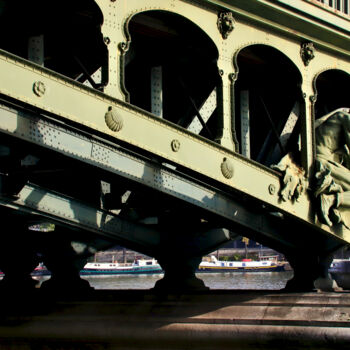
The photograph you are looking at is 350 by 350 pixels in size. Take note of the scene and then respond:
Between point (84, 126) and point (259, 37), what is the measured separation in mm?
4512

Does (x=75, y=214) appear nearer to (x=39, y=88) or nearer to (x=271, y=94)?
(x=39, y=88)

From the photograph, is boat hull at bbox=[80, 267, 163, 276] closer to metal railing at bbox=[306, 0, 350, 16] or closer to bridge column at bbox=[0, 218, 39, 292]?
bridge column at bbox=[0, 218, 39, 292]

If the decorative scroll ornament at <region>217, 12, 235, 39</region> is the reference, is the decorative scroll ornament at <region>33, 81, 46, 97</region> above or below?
below

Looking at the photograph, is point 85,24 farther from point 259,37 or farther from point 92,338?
point 92,338

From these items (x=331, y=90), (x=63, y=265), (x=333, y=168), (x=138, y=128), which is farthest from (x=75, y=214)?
(x=331, y=90)

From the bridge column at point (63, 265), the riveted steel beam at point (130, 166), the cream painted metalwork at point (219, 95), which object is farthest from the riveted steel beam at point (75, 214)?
the bridge column at point (63, 265)

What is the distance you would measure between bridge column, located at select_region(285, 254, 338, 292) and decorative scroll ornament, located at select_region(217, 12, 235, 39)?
4.86 meters

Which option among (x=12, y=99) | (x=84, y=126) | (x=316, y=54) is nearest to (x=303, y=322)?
(x=316, y=54)

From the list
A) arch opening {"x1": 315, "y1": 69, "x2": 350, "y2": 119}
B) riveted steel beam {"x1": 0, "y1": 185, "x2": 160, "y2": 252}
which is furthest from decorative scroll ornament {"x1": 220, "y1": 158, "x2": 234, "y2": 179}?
arch opening {"x1": 315, "y1": 69, "x2": 350, "y2": 119}

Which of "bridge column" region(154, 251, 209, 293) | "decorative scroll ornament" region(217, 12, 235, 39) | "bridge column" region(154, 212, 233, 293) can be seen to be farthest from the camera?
"bridge column" region(154, 251, 209, 293)

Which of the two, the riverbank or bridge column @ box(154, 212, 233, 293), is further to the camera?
bridge column @ box(154, 212, 233, 293)

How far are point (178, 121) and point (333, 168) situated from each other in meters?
2.97

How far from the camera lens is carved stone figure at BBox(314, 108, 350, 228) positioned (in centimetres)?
1269

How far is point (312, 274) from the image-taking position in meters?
14.3
